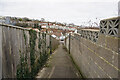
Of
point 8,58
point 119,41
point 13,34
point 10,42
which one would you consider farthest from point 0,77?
point 119,41

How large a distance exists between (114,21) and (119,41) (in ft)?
1.25

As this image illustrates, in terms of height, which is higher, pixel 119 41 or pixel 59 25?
pixel 59 25

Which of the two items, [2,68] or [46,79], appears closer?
[2,68]

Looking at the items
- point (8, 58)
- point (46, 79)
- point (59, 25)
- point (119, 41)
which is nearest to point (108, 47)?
point (119, 41)

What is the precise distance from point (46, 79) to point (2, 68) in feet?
8.92

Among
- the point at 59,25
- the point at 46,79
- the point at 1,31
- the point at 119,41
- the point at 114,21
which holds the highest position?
the point at 59,25

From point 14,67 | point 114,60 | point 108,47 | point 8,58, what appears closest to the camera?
point 114,60

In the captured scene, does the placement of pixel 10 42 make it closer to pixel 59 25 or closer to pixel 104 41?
pixel 104 41

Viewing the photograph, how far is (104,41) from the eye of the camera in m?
2.00

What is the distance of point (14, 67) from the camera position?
246 centimetres

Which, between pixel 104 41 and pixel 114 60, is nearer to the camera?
pixel 114 60

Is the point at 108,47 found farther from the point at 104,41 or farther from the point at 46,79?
the point at 46,79

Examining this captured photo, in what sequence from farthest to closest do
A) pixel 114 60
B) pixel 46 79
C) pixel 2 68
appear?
1. pixel 46 79
2. pixel 2 68
3. pixel 114 60

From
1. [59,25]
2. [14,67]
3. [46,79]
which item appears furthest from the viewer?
[59,25]
